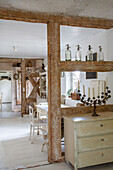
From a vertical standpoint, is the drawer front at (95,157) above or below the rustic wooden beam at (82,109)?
below

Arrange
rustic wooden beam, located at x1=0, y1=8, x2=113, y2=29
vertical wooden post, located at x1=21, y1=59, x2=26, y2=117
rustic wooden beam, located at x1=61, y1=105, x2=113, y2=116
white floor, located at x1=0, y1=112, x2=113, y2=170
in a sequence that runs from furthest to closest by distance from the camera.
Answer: vertical wooden post, located at x1=21, y1=59, x2=26, y2=117 → rustic wooden beam, located at x1=61, y1=105, x2=113, y2=116 → white floor, located at x1=0, y1=112, x2=113, y2=170 → rustic wooden beam, located at x1=0, y1=8, x2=113, y2=29

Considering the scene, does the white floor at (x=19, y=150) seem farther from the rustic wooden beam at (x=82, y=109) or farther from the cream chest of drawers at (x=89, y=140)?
the rustic wooden beam at (x=82, y=109)

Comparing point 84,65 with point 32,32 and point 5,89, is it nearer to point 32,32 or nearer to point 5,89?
point 32,32

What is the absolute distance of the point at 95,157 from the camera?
9.86 ft

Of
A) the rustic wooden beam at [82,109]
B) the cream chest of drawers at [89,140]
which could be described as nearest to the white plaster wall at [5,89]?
the rustic wooden beam at [82,109]

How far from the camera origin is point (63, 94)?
6.36 m

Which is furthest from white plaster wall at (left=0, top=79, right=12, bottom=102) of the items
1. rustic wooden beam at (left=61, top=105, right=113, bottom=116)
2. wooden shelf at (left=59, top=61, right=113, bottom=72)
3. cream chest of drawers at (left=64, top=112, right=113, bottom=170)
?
cream chest of drawers at (left=64, top=112, right=113, bottom=170)

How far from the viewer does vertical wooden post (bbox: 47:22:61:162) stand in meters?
3.26

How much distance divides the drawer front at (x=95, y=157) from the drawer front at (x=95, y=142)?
0.08 m

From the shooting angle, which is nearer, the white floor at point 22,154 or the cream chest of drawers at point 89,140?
the cream chest of drawers at point 89,140

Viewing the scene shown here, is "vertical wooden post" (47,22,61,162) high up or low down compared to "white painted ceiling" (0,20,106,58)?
down

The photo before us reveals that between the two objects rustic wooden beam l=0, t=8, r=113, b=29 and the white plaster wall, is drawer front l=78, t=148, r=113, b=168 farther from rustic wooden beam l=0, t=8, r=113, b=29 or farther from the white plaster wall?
the white plaster wall

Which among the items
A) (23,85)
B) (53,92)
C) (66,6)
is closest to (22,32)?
(66,6)

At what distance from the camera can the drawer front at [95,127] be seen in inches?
115
